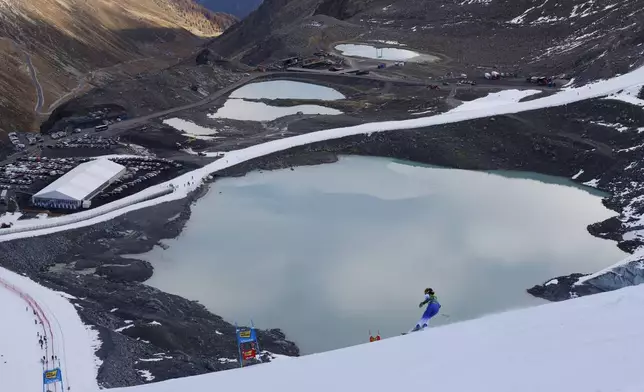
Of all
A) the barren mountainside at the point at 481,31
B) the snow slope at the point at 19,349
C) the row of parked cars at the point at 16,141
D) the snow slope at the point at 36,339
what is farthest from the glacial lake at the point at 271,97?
the snow slope at the point at 19,349

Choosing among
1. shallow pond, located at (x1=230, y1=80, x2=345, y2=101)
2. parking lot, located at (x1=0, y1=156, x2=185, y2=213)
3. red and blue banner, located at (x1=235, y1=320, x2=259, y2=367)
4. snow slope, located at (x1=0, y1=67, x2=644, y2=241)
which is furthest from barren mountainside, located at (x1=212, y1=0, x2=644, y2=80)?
red and blue banner, located at (x1=235, y1=320, x2=259, y2=367)

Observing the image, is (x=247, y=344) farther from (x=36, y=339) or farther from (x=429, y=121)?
(x=429, y=121)

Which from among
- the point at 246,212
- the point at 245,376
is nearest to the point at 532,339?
the point at 245,376

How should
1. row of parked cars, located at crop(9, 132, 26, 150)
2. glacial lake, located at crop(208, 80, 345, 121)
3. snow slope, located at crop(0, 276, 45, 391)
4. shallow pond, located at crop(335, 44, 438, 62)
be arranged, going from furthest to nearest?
shallow pond, located at crop(335, 44, 438, 62) → glacial lake, located at crop(208, 80, 345, 121) → row of parked cars, located at crop(9, 132, 26, 150) → snow slope, located at crop(0, 276, 45, 391)

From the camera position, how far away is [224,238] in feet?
118

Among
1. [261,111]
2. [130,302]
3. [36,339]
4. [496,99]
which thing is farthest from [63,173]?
[496,99]

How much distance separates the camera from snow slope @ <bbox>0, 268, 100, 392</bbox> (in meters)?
20.8

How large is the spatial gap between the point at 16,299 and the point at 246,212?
1544 cm

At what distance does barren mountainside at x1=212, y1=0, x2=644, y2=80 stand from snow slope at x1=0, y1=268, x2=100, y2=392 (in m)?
51.3

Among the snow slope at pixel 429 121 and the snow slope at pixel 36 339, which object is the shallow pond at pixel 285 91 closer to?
the snow slope at pixel 429 121

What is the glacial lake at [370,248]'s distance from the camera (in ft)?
89.9

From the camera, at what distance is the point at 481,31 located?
9250 cm

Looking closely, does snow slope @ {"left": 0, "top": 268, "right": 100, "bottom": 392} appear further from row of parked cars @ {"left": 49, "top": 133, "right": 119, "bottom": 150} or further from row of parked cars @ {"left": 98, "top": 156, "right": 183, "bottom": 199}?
row of parked cars @ {"left": 49, "top": 133, "right": 119, "bottom": 150}

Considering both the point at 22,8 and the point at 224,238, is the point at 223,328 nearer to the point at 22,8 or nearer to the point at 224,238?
the point at 224,238
